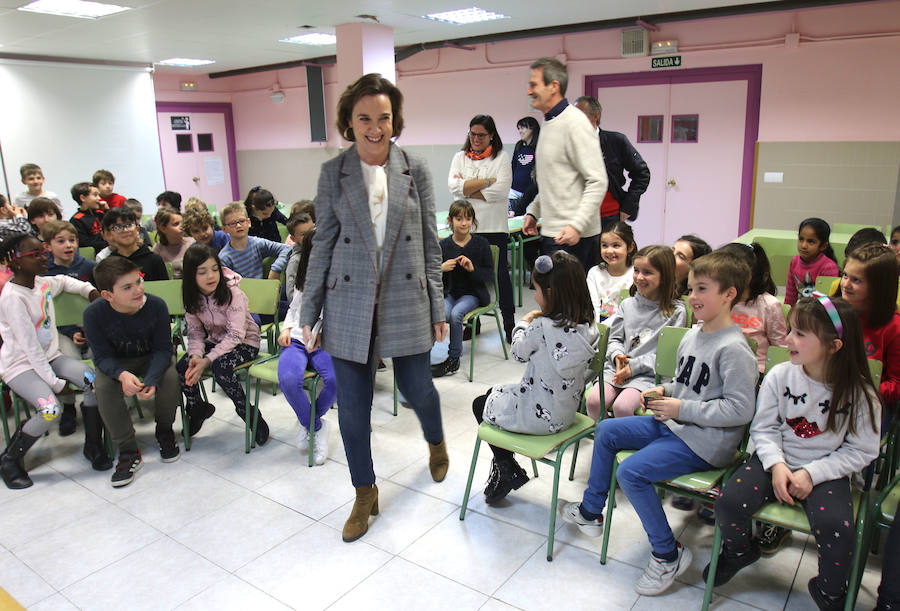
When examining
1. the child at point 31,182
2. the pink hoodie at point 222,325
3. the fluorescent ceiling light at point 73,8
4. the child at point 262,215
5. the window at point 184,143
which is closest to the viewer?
the pink hoodie at point 222,325

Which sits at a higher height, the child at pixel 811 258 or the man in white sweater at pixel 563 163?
the man in white sweater at pixel 563 163

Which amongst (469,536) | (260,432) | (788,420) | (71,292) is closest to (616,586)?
(469,536)

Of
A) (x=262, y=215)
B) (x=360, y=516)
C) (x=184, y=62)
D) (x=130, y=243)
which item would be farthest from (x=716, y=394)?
(x=184, y=62)

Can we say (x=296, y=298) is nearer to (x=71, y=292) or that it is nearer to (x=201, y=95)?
(x=71, y=292)

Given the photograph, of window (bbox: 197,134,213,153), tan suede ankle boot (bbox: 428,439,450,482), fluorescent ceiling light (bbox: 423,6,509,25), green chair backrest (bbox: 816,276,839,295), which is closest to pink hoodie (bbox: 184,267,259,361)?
tan suede ankle boot (bbox: 428,439,450,482)

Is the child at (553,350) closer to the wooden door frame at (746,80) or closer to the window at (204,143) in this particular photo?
the wooden door frame at (746,80)

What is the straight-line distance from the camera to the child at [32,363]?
312cm

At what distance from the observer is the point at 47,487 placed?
10.1 ft

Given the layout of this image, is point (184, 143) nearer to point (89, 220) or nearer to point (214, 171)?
point (214, 171)

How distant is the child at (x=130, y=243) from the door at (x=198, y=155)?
7806mm

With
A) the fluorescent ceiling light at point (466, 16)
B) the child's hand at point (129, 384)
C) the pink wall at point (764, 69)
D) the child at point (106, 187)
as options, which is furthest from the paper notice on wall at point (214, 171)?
the child's hand at point (129, 384)

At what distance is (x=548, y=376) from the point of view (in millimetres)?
2428

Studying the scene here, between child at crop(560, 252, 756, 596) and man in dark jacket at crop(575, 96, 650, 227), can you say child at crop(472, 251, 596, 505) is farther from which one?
man in dark jacket at crop(575, 96, 650, 227)

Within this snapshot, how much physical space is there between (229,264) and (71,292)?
38.5 inches
